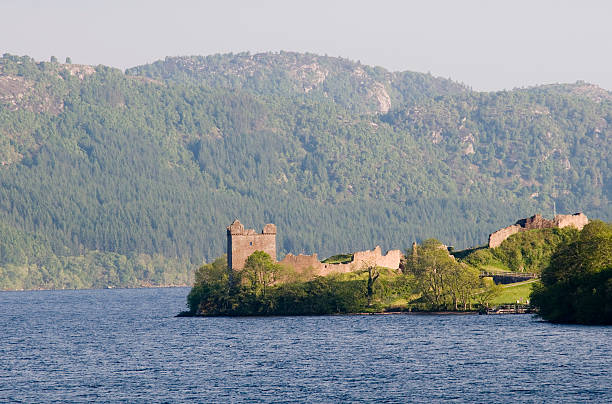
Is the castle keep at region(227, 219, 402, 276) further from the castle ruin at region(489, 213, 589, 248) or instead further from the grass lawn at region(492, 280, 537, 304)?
the castle ruin at region(489, 213, 589, 248)

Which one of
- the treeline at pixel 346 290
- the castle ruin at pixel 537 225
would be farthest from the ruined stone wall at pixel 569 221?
the treeline at pixel 346 290

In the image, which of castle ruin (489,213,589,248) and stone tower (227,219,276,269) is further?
castle ruin (489,213,589,248)

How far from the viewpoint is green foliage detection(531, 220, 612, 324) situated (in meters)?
120

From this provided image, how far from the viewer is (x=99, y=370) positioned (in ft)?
341

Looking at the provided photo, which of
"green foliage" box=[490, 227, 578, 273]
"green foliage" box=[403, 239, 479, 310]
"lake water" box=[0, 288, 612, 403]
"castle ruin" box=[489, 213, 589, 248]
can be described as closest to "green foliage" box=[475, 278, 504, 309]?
"green foliage" box=[403, 239, 479, 310]

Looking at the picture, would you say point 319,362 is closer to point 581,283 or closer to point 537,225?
point 581,283

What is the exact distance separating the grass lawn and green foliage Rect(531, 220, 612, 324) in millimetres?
22313

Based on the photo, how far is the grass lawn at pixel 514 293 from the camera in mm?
156913

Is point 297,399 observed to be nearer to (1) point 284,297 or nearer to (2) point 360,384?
(2) point 360,384

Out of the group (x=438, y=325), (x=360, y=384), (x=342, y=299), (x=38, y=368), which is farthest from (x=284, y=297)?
(x=360, y=384)

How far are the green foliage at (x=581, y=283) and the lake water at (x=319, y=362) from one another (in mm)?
2579

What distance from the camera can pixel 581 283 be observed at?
12225 centimetres

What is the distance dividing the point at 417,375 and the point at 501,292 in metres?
66.4

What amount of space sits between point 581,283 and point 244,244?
51684 mm
